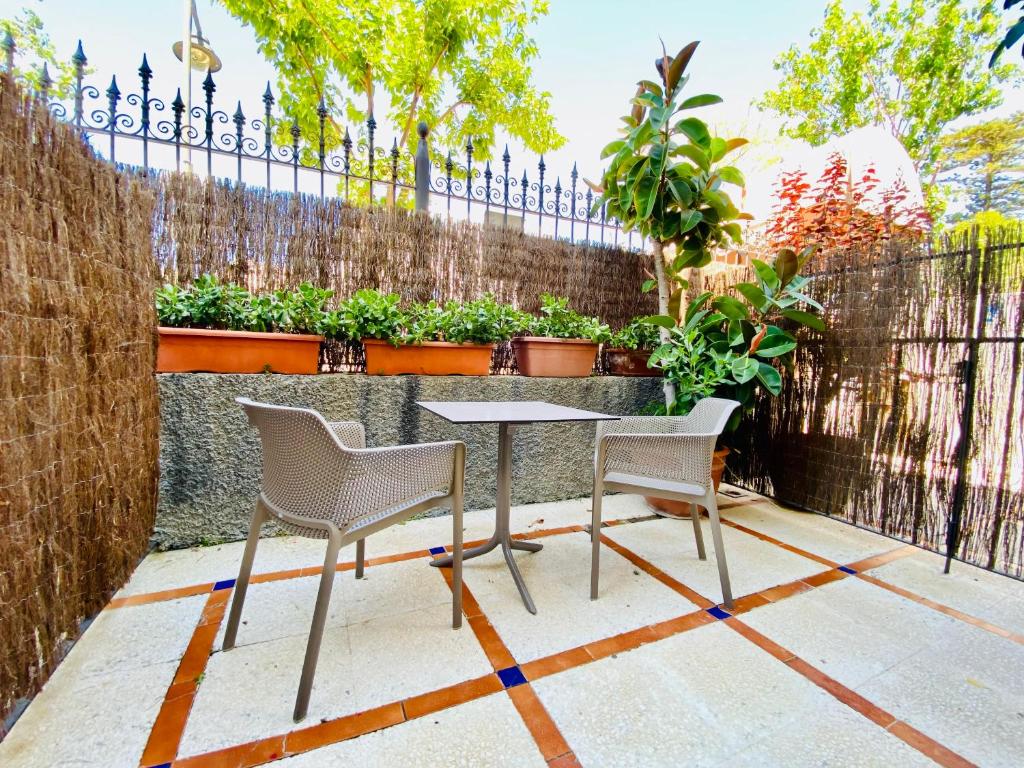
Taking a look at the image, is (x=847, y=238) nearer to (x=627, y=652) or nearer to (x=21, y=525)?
(x=627, y=652)

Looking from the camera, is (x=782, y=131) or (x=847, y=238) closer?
(x=847, y=238)

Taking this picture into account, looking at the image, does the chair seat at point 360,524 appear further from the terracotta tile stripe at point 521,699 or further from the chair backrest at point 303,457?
the terracotta tile stripe at point 521,699

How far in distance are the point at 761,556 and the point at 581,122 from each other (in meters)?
7.26

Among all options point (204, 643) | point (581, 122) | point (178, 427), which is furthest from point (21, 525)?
point (581, 122)

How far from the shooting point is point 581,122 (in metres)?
7.34

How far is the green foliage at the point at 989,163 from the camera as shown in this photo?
10.8 meters

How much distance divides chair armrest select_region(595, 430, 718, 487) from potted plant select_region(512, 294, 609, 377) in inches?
48.5

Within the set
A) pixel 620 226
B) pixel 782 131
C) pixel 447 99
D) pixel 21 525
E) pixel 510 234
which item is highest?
pixel 782 131

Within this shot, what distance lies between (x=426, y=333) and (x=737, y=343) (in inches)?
82.8

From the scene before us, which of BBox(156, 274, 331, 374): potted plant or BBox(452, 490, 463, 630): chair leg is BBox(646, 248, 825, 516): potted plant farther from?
BBox(156, 274, 331, 374): potted plant

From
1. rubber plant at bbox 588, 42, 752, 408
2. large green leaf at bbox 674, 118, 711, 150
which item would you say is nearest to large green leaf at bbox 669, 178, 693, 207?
rubber plant at bbox 588, 42, 752, 408

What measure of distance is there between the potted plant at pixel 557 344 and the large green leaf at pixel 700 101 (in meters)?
1.53

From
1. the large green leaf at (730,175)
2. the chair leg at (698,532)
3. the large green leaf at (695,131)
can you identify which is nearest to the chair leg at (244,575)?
the chair leg at (698,532)

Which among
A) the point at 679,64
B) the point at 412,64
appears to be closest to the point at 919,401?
the point at 679,64
